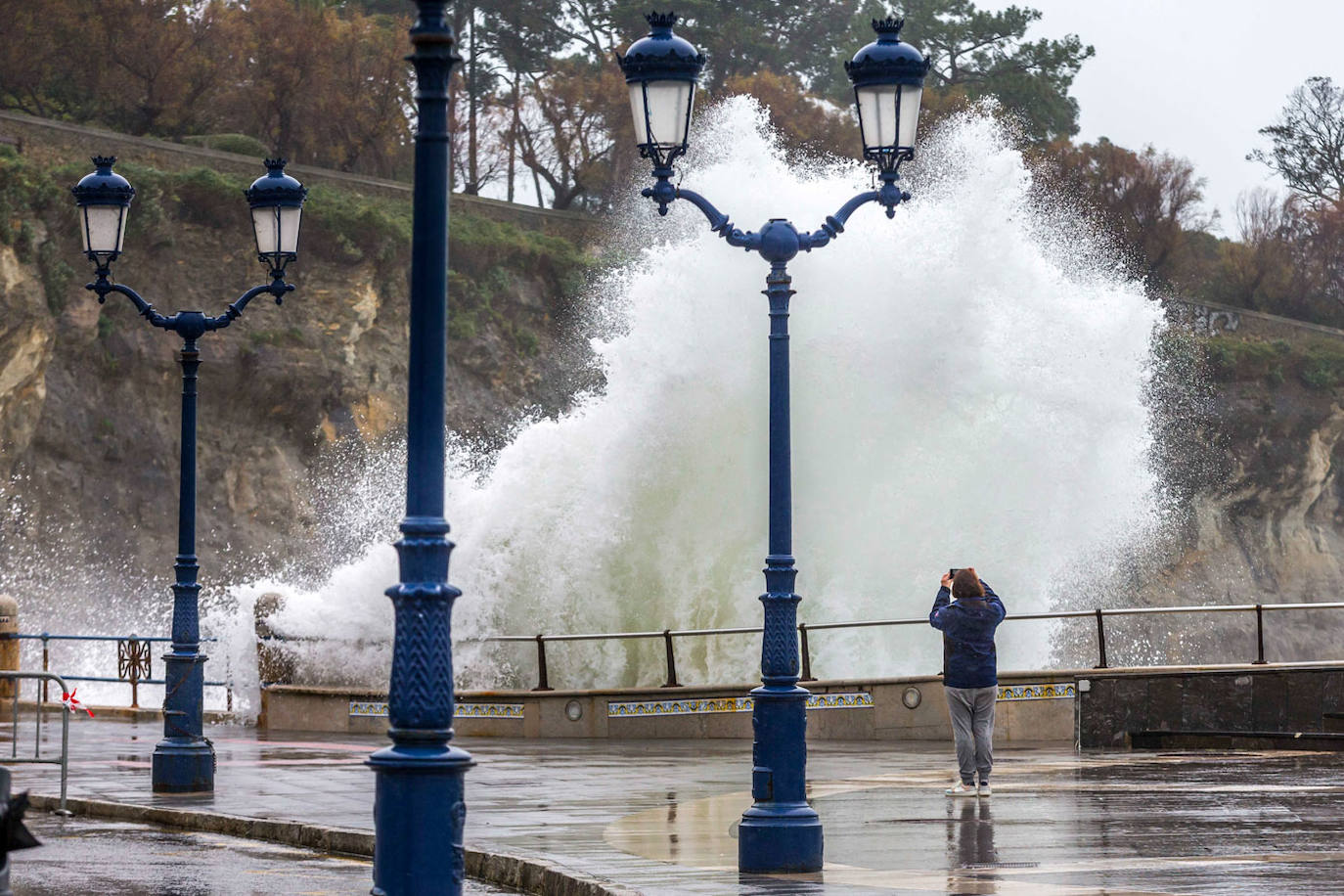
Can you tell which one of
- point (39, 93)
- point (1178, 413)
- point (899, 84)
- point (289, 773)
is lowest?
point (289, 773)

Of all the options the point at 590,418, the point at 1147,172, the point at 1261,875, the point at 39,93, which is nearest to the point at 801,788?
the point at 1261,875

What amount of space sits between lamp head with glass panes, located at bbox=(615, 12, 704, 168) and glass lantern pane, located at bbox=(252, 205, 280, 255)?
5.08 metres

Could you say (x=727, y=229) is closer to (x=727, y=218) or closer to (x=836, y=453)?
(x=727, y=218)

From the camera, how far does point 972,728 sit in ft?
45.3

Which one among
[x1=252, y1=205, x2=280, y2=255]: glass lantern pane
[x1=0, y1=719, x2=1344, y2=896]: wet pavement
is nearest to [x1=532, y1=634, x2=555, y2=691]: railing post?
[x1=0, y1=719, x2=1344, y2=896]: wet pavement

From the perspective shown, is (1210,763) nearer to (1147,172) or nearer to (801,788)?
(801,788)

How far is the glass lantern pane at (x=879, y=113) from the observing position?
10.8m

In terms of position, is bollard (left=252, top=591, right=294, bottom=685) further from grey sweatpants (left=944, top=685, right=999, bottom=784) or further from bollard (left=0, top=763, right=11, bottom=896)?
bollard (left=0, top=763, right=11, bottom=896)

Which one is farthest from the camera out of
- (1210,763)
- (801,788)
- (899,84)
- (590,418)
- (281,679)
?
(590,418)

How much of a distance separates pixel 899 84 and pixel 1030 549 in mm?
19902

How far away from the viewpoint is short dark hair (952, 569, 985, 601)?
13883 millimetres

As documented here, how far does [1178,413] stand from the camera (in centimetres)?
7000

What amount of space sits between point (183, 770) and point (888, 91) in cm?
774

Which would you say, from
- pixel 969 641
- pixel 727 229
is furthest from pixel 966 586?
pixel 727 229
